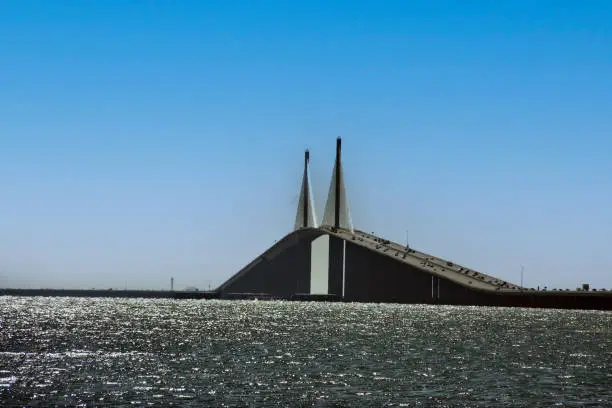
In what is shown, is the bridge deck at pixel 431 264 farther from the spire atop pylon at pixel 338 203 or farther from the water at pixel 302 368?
the water at pixel 302 368

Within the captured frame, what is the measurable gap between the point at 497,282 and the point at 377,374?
456 feet

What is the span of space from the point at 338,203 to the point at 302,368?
146m

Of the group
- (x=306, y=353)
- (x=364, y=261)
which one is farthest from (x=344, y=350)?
(x=364, y=261)

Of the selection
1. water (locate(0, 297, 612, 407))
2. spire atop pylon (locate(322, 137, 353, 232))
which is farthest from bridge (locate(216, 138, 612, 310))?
water (locate(0, 297, 612, 407))

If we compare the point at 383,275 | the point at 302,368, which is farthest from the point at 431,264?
the point at 302,368

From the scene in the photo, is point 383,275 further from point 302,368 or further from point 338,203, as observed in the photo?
point 302,368

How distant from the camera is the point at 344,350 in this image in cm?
6097

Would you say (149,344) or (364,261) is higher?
(364,261)

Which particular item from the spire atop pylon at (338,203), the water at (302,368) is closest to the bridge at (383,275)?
the spire atop pylon at (338,203)

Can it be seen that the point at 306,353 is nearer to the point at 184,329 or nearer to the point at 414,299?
the point at 184,329

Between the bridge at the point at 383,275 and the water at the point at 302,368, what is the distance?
85.5m

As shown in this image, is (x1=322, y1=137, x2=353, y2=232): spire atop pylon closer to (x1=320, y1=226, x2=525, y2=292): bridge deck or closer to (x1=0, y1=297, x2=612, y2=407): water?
(x1=320, y1=226, x2=525, y2=292): bridge deck

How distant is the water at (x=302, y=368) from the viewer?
37094 millimetres

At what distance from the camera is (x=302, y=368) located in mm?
48469
